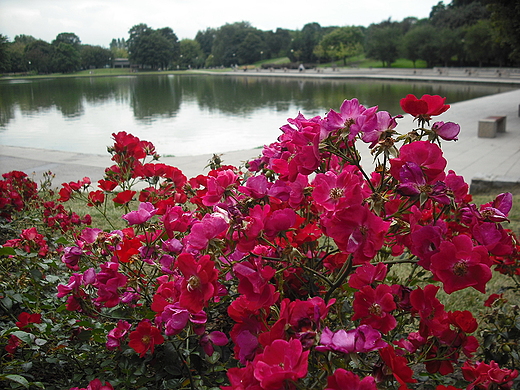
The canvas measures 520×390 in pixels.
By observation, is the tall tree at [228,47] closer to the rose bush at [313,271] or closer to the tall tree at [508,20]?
the tall tree at [508,20]

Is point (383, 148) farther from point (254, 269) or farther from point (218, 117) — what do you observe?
point (218, 117)

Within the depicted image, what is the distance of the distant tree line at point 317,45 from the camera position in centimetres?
1953

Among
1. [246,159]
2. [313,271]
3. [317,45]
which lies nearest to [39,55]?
[246,159]

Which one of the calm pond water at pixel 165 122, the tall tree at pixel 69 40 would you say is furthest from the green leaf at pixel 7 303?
the tall tree at pixel 69 40

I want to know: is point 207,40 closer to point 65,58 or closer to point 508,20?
point 65,58

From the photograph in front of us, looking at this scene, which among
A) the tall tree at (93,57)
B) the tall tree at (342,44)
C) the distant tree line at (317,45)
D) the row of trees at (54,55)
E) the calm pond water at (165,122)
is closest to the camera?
the calm pond water at (165,122)

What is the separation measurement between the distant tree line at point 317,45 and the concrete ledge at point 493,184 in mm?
5075

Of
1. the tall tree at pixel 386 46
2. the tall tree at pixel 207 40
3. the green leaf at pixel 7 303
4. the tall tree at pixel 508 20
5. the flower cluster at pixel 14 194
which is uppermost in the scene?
the tall tree at pixel 207 40

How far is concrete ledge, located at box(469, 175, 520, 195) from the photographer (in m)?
4.20

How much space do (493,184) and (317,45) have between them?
6202cm

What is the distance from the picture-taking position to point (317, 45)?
62.1m

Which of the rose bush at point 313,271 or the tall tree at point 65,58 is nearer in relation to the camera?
the rose bush at point 313,271

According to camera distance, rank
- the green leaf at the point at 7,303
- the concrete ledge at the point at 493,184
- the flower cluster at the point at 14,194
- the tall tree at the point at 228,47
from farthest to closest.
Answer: the tall tree at the point at 228,47
the concrete ledge at the point at 493,184
the flower cluster at the point at 14,194
the green leaf at the point at 7,303

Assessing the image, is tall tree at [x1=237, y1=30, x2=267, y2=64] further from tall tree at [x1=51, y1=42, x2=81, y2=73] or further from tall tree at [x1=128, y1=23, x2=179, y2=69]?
tall tree at [x1=51, y1=42, x2=81, y2=73]
